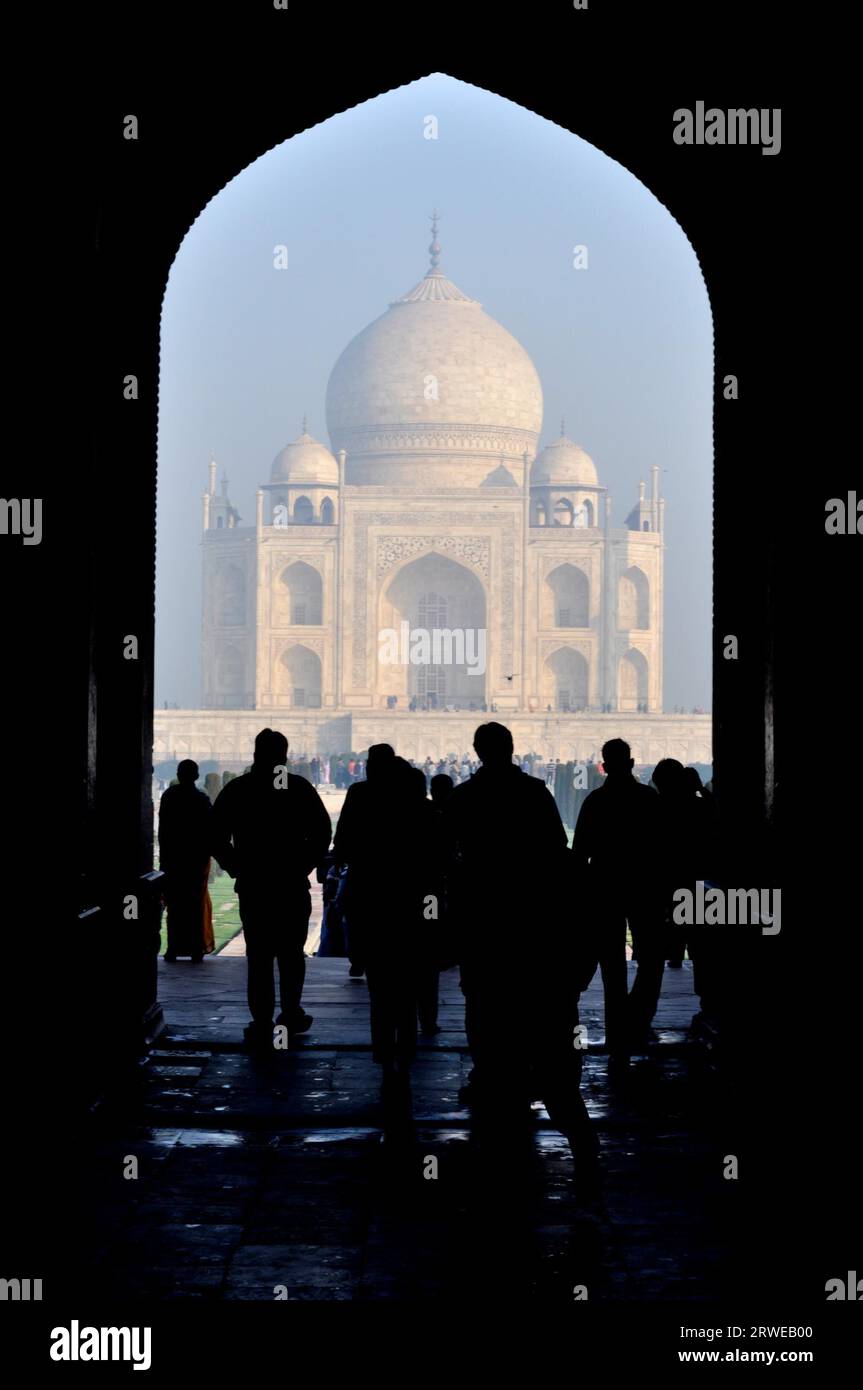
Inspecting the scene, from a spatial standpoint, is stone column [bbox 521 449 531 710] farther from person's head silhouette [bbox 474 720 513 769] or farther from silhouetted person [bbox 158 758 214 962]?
person's head silhouette [bbox 474 720 513 769]

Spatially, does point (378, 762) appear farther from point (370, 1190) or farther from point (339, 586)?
point (339, 586)

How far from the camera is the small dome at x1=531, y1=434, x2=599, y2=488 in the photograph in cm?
4025

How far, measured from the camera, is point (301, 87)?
202 inches

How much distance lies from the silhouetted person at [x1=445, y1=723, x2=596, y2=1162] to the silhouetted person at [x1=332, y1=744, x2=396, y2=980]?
0.55m

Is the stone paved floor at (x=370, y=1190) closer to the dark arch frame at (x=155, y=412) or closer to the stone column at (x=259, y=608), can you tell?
the dark arch frame at (x=155, y=412)

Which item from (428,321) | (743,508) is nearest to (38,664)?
(743,508)

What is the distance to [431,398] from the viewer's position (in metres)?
38.7

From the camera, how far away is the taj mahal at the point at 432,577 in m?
33.8

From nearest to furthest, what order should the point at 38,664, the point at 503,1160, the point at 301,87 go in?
the point at 503,1160 < the point at 38,664 < the point at 301,87

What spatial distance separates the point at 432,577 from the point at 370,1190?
3385 centimetres

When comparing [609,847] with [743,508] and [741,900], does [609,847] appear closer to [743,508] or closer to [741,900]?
[741,900]

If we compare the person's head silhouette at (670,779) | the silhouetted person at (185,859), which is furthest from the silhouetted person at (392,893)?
the silhouetted person at (185,859)

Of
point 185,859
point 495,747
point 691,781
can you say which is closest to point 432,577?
point 185,859

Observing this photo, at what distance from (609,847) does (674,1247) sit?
1538 mm
